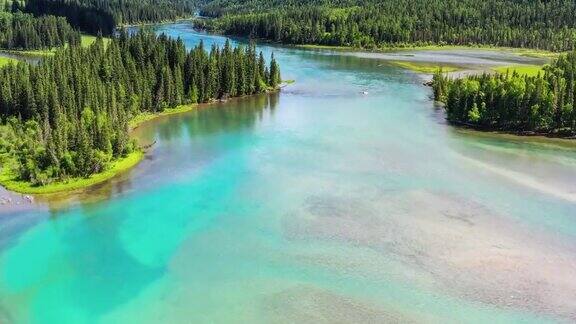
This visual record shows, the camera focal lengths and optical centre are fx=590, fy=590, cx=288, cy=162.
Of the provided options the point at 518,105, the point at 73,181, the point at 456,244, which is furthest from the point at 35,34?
the point at 456,244

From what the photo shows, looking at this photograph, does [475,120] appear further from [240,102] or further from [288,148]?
[240,102]

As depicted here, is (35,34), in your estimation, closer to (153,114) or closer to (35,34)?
(35,34)

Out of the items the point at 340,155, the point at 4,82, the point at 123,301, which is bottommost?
the point at 123,301

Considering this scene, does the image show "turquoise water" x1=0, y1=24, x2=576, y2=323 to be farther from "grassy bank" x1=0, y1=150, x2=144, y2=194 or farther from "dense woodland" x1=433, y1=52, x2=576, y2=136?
"dense woodland" x1=433, y1=52, x2=576, y2=136

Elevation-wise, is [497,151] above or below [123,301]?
above

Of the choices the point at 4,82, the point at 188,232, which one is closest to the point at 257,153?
the point at 188,232

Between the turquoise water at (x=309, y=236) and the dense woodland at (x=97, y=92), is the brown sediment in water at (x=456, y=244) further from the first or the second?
the dense woodland at (x=97, y=92)
